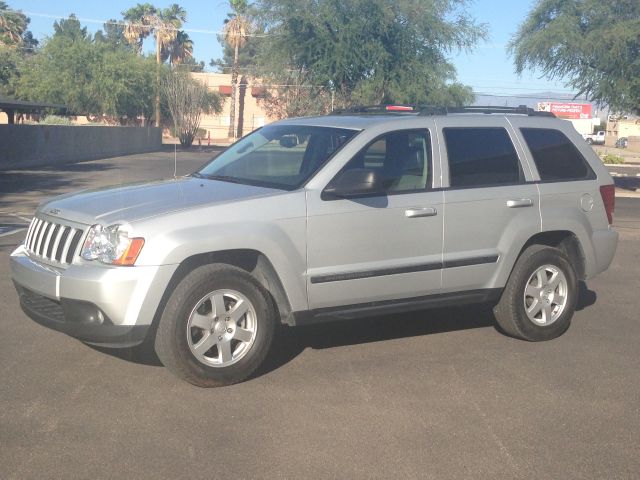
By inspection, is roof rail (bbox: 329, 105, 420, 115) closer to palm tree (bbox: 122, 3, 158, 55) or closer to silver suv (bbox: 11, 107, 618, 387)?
silver suv (bbox: 11, 107, 618, 387)

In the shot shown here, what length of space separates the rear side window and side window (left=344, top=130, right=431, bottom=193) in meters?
1.12

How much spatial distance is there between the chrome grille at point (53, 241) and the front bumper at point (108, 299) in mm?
152

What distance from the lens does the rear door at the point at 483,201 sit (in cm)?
677

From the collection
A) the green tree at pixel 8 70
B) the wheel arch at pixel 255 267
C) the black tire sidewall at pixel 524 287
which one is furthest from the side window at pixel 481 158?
the green tree at pixel 8 70

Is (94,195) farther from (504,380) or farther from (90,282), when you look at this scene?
(504,380)

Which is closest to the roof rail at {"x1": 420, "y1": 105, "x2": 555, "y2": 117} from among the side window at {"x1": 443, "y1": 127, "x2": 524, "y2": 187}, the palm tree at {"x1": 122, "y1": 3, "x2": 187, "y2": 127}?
the side window at {"x1": 443, "y1": 127, "x2": 524, "y2": 187}

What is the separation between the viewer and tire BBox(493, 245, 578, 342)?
7137mm

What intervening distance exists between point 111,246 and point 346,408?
1850 mm

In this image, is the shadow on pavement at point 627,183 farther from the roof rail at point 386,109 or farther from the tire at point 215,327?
the tire at point 215,327

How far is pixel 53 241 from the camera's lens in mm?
5992

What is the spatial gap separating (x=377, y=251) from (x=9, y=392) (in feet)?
8.98

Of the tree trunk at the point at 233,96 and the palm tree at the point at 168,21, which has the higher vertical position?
the palm tree at the point at 168,21

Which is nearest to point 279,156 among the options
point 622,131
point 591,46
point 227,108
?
point 591,46

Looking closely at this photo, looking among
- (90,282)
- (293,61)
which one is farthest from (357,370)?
(293,61)
